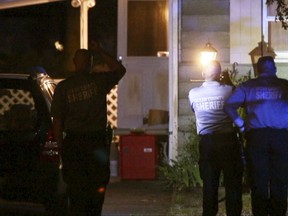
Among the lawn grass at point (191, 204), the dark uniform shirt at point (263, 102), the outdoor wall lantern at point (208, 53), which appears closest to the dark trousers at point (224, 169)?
the dark uniform shirt at point (263, 102)

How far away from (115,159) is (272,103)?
19.2 feet

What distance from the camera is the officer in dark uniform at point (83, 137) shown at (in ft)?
23.3

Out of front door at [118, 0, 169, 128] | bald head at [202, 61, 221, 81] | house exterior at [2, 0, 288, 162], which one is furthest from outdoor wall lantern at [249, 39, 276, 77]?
bald head at [202, 61, 221, 81]

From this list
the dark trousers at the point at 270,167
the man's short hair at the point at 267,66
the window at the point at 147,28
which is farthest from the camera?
the window at the point at 147,28

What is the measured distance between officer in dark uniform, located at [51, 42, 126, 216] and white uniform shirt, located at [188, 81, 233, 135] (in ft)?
3.95

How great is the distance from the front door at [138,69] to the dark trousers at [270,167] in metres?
5.81

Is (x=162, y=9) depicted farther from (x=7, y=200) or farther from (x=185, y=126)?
(x=7, y=200)

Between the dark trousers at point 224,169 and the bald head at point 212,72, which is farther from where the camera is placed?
the bald head at point 212,72

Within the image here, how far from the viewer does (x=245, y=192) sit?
10477 mm

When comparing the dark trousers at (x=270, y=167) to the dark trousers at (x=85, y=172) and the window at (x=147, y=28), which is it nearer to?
the dark trousers at (x=85, y=172)

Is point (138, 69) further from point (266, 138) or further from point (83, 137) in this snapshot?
point (83, 137)

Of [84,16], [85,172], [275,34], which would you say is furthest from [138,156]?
[85,172]

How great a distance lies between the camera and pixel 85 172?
23.3 feet

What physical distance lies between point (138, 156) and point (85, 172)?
18.0 ft
